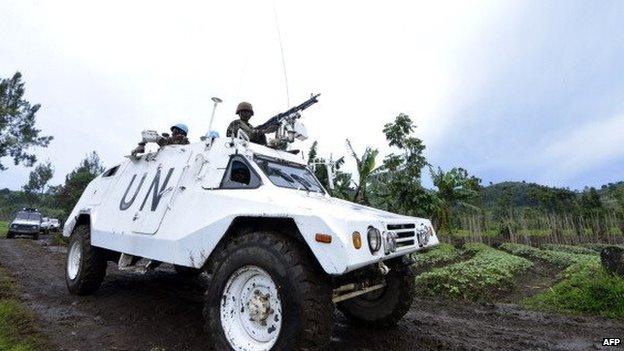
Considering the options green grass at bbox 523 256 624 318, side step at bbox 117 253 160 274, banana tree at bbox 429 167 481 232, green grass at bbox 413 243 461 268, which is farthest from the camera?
banana tree at bbox 429 167 481 232

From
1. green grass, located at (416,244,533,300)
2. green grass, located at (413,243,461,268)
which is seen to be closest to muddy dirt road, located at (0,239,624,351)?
green grass, located at (416,244,533,300)

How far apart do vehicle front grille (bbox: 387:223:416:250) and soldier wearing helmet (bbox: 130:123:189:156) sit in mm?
3944

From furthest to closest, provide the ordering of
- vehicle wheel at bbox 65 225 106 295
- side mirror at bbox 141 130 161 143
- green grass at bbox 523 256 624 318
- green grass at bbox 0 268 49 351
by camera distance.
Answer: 1. green grass at bbox 523 256 624 318
2. vehicle wheel at bbox 65 225 106 295
3. side mirror at bbox 141 130 161 143
4. green grass at bbox 0 268 49 351

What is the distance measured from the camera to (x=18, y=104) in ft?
149

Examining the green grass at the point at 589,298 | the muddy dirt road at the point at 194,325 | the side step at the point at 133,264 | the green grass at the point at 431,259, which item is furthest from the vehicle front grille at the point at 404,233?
the green grass at the point at 431,259

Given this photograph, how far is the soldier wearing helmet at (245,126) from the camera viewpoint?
20.2 feet

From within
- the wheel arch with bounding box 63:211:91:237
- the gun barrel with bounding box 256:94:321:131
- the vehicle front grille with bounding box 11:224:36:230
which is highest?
the gun barrel with bounding box 256:94:321:131

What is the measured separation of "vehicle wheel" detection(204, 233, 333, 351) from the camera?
11.1 feet

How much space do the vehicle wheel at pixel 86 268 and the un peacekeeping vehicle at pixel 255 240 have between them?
0.02m

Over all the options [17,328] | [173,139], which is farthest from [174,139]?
[17,328]

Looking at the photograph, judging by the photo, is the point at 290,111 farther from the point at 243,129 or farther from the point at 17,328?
the point at 17,328

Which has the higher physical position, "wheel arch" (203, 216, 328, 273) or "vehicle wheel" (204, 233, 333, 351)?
"wheel arch" (203, 216, 328, 273)

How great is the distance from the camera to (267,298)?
383 centimetres

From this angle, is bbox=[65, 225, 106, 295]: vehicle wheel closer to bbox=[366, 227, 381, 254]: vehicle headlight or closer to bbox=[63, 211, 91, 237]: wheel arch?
bbox=[63, 211, 91, 237]: wheel arch
